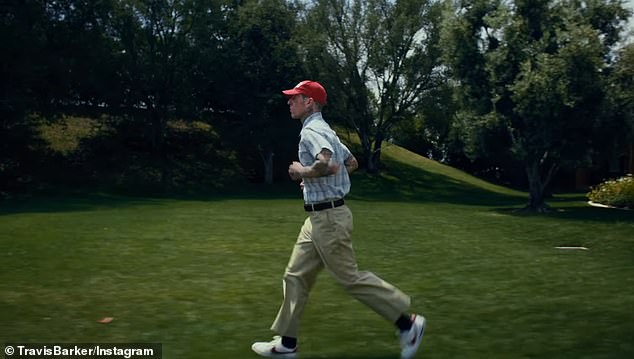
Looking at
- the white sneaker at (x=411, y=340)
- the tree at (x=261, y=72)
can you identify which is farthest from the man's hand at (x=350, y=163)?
the tree at (x=261, y=72)

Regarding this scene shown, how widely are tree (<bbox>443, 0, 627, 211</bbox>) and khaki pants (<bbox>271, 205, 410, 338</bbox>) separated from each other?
19902 millimetres

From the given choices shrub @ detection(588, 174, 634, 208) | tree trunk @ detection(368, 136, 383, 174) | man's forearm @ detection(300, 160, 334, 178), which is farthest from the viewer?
tree trunk @ detection(368, 136, 383, 174)

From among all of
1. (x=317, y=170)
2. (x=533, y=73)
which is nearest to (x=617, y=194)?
(x=533, y=73)

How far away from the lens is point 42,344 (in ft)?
18.6

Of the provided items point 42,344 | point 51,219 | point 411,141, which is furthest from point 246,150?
point 42,344

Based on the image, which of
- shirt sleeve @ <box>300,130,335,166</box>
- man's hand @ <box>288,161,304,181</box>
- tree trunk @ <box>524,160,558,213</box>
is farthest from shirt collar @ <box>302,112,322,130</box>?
tree trunk @ <box>524,160,558,213</box>

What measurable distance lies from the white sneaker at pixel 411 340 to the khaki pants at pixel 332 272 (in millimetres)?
147

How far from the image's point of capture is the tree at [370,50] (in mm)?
43844

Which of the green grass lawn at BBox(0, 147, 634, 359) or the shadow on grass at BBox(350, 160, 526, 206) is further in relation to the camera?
the shadow on grass at BBox(350, 160, 526, 206)

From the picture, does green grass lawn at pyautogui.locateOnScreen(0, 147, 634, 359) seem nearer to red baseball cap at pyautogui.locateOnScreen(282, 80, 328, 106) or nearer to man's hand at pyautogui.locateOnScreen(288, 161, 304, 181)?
man's hand at pyautogui.locateOnScreen(288, 161, 304, 181)

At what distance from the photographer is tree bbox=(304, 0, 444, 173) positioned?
43.8m

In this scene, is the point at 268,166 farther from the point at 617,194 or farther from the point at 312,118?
the point at 312,118

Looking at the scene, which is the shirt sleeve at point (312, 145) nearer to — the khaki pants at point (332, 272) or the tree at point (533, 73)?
the khaki pants at point (332, 272)

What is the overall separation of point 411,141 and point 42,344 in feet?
188
